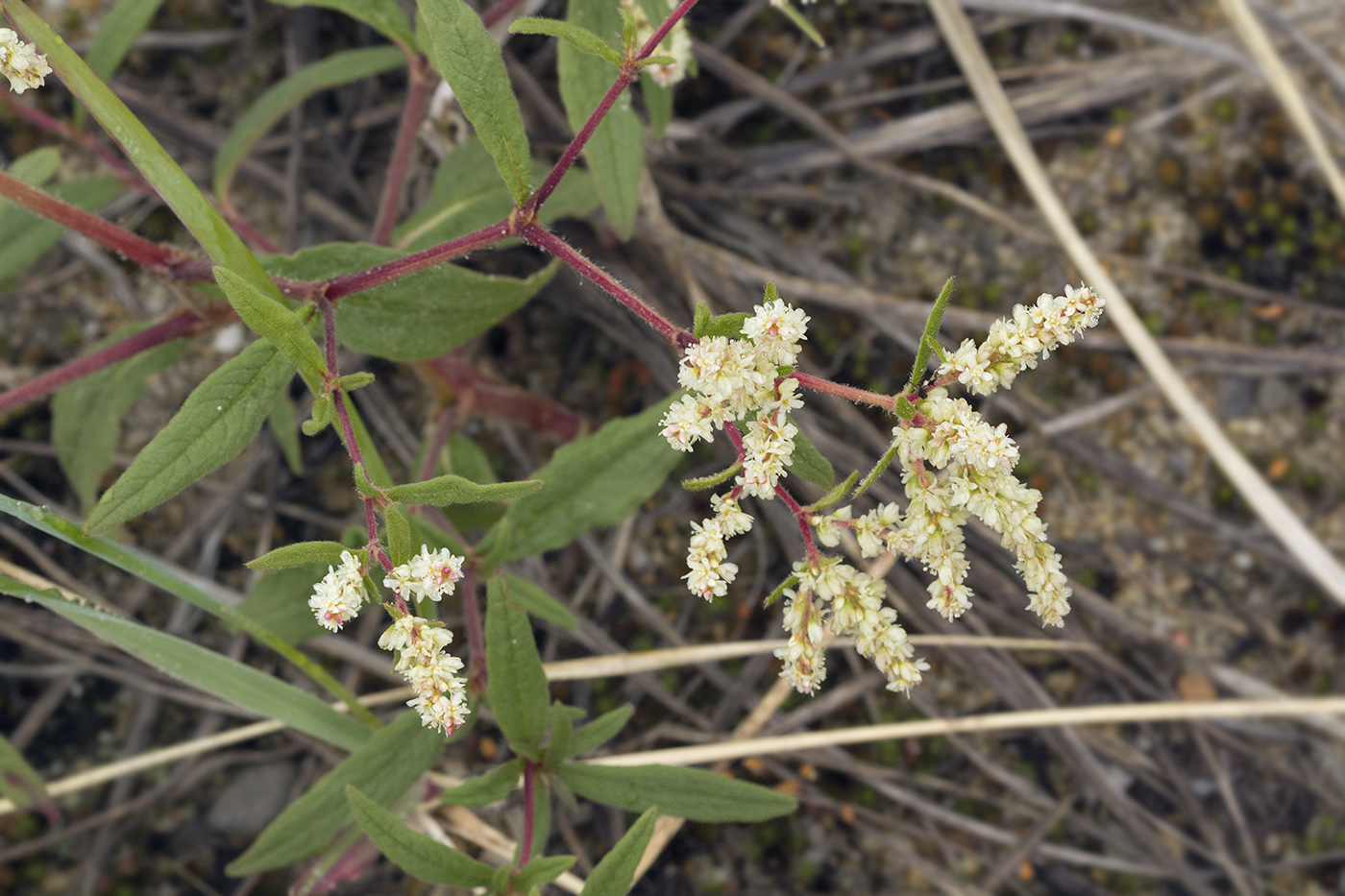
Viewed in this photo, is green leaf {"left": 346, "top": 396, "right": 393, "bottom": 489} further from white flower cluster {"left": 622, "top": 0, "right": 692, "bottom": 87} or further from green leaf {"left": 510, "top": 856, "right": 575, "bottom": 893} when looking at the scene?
white flower cluster {"left": 622, "top": 0, "right": 692, "bottom": 87}

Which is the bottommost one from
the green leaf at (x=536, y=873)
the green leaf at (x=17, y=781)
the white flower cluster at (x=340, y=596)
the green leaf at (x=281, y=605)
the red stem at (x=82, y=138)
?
the green leaf at (x=17, y=781)

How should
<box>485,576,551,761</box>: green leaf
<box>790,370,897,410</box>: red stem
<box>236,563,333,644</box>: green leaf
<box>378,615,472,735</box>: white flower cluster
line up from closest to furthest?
<box>378,615,472,735</box>: white flower cluster, <box>790,370,897,410</box>: red stem, <box>485,576,551,761</box>: green leaf, <box>236,563,333,644</box>: green leaf

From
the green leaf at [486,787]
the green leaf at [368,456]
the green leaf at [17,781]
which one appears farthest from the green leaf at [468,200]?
the green leaf at [17,781]

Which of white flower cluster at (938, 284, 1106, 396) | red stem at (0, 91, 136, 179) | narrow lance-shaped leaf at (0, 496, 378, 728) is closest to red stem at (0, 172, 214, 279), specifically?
narrow lance-shaped leaf at (0, 496, 378, 728)

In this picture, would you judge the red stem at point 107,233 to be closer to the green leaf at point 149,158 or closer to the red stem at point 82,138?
the green leaf at point 149,158

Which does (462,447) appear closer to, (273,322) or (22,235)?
(273,322)

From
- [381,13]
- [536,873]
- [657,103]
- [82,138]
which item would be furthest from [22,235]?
[536,873]

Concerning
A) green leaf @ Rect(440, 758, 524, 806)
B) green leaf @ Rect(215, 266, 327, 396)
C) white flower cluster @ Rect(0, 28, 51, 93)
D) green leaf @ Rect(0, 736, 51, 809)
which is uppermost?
white flower cluster @ Rect(0, 28, 51, 93)

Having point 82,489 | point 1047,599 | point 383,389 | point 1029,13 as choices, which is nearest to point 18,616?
point 82,489
